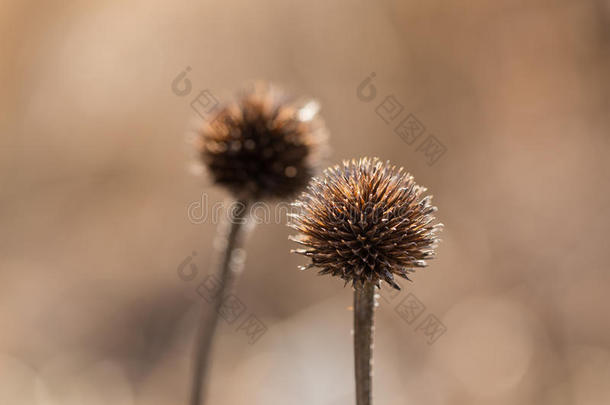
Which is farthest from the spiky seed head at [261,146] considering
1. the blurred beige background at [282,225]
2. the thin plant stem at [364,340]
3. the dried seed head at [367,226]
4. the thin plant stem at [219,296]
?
the blurred beige background at [282,225]

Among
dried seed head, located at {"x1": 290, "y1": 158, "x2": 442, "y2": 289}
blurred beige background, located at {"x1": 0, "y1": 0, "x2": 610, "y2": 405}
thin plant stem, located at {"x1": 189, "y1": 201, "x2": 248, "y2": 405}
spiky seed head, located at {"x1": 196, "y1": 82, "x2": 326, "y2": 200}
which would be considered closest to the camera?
dried seed head, located at {"x1": 290, "y1": 158, "x2": 442, "y2": 289}

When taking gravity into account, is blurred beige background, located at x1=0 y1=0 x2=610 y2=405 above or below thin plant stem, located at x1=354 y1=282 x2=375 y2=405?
above

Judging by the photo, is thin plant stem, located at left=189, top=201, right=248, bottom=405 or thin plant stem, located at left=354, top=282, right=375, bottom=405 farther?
thin plant stem, located at left=189, top=201, right=248, bottom=405

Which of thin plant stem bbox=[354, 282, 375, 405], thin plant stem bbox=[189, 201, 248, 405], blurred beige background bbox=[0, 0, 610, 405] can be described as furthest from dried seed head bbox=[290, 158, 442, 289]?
blurred beige background bbox=[0, 0, 610, 405]

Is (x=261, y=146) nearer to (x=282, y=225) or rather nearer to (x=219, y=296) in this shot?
(x=219, y=296)

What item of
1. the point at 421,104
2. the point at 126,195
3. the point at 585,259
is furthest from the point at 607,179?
the point at 126,195

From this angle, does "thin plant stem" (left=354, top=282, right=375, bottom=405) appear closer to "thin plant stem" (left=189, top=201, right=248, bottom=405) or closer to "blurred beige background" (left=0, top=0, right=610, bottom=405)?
"thin plant stem" (left=189, top=201, right=248, bottom=405)
